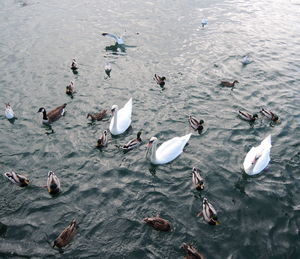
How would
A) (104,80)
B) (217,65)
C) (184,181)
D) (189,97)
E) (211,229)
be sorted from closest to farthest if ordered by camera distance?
(211,229) < (184,181) < (189,97) < (104,80) < (217,65)

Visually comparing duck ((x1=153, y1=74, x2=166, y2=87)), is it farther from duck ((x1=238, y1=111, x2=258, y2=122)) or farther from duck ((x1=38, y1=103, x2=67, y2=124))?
duck ((x1=38, y1=103, x2=67, y2=124))

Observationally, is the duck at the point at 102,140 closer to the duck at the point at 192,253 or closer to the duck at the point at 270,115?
the duck at the point at 192,253

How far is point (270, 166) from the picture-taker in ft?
38.6

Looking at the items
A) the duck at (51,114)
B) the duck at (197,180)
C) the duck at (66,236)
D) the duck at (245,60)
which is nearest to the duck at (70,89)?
the duck at (51,114)

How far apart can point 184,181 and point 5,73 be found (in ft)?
44.3

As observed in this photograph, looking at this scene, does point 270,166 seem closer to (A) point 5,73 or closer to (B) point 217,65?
(B) point 217,65

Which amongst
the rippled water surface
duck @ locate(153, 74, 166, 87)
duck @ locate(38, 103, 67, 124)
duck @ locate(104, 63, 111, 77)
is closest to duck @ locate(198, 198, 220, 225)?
the rippled water surface

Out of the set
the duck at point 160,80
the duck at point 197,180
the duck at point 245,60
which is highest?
the duck at point 245,60

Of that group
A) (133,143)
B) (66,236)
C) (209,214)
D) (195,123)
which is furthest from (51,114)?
(209,214)

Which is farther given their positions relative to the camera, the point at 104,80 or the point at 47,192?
the point at 104,80

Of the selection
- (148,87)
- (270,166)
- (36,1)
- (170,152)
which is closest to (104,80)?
(148,87)

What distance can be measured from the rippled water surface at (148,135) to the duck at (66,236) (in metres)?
0.19

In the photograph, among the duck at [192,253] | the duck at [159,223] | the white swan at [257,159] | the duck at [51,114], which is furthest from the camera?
the duck at [51,114]

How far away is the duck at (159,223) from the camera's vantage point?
9.12 m
